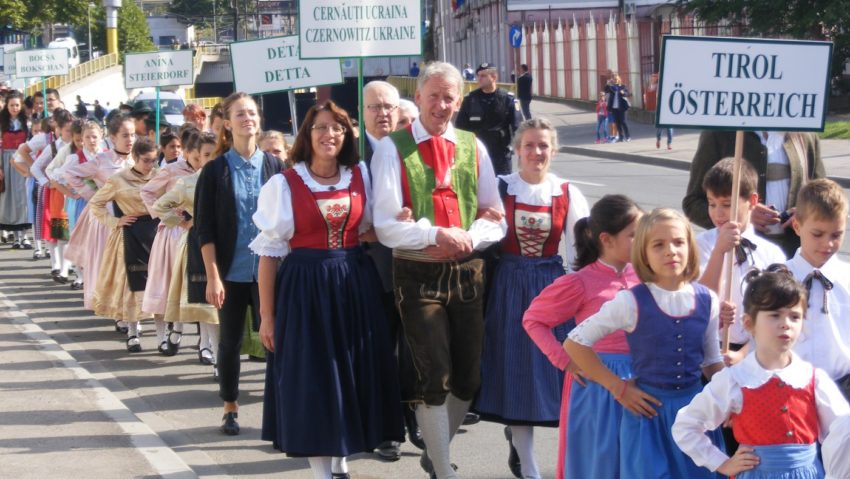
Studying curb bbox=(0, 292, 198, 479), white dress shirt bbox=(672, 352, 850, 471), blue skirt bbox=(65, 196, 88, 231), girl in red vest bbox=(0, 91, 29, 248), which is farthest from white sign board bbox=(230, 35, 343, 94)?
girl in red vest bbox=(0, 91, 29, 248)

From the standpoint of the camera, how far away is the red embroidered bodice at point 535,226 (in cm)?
627

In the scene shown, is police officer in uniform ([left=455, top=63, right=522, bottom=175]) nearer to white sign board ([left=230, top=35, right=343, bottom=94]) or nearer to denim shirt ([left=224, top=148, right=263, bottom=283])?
white sign board ([left=230, top=35, right=343, bottom=94])

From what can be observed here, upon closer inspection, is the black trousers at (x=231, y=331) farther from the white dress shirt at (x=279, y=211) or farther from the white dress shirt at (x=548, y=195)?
the white dress shirt at (x=548, y=195)

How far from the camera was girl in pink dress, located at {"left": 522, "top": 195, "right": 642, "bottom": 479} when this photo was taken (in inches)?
195

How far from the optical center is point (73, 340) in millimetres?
11109

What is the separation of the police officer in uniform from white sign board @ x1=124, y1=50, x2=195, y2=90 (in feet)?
13.5

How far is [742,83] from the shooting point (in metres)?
5.36

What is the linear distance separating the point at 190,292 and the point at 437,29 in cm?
7301

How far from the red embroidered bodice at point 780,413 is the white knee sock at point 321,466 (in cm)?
245

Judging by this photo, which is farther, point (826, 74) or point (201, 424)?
point (201, 424)

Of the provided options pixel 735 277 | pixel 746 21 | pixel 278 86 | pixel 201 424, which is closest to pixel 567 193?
pixel 735 277

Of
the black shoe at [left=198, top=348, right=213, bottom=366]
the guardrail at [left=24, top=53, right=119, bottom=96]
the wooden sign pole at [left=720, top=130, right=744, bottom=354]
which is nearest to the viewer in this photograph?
the wooden sign pole at [left=720, top=130, right=744, bottom=354]

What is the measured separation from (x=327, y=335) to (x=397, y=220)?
60 centimetres

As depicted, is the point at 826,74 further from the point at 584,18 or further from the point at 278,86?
the point at 584,18
